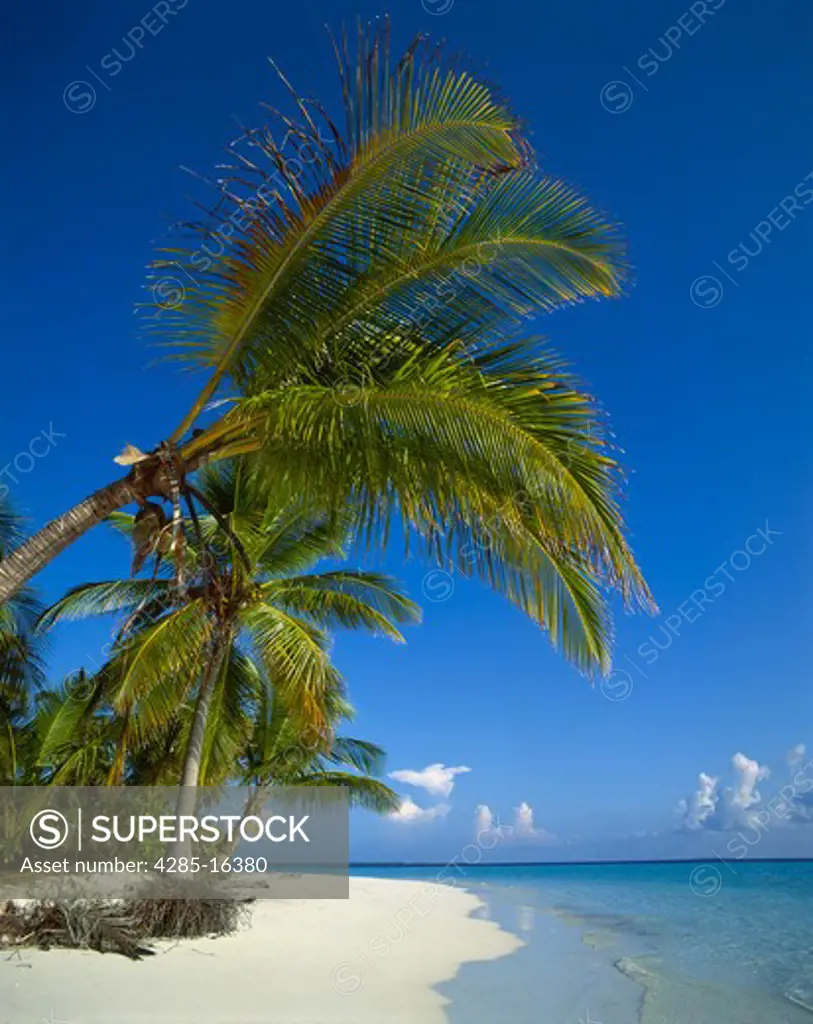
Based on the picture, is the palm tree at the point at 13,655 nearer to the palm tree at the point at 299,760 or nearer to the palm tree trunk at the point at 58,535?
the palm tree at the point at 299,760

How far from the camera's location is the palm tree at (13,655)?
1368 centimetres

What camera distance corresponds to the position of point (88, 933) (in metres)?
9.88

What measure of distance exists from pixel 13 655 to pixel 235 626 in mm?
5449

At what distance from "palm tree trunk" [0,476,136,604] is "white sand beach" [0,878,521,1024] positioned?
4182 mm

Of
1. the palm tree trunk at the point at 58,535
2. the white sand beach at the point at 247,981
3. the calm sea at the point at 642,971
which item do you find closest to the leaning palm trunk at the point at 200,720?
the white sand beach at the point at 247,981

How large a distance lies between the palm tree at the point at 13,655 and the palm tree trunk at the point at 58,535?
25.1 ft

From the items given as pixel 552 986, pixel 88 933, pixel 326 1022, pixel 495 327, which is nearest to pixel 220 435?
pixel 495 327

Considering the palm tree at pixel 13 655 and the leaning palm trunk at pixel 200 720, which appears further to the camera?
the palm tree at pixel 13 655

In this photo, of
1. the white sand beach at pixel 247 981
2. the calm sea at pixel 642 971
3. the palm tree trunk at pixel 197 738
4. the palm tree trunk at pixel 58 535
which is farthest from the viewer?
the palm tree trunk at pixel 197 738

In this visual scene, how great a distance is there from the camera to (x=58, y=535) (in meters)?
5.65

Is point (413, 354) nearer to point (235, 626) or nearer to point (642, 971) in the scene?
point (235, 626)

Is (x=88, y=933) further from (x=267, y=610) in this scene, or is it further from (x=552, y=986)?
(x=552, y=986)

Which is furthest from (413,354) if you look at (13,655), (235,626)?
(13,655)

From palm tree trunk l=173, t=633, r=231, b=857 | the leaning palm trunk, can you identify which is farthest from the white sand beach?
the leaning palm trunk
